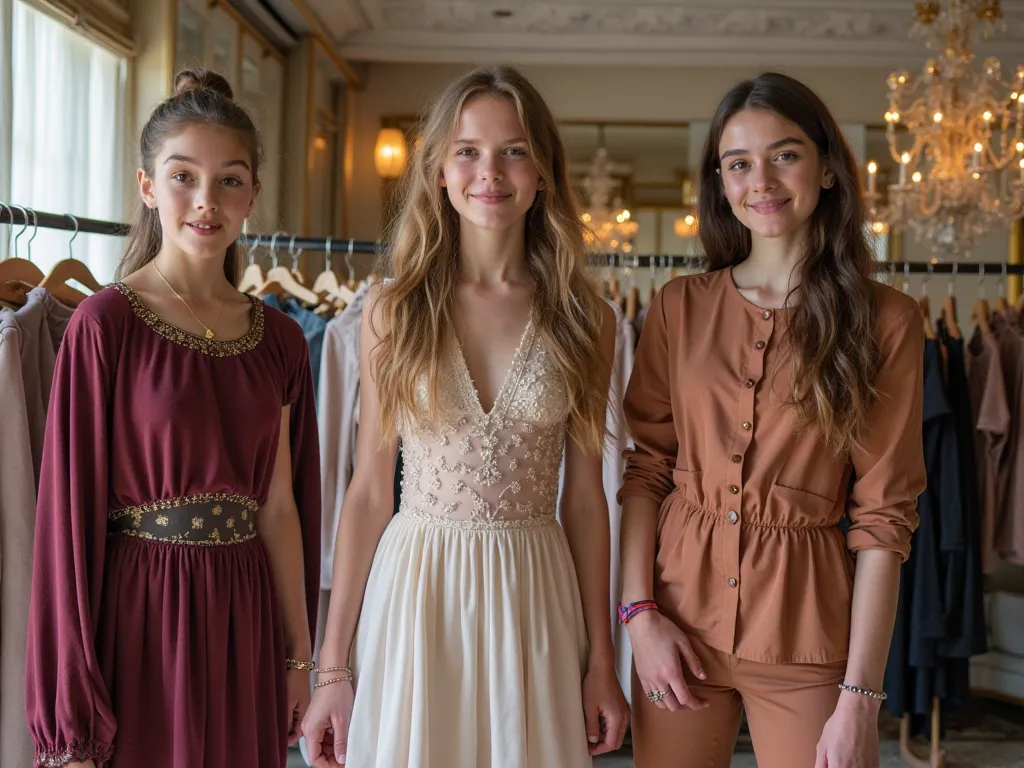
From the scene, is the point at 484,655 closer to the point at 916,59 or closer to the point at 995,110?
the point at 995,110

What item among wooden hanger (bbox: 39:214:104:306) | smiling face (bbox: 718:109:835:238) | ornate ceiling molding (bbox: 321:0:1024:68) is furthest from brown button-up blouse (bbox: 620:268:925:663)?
ornate ceiling molding (bbox: 321:0:1024:68)

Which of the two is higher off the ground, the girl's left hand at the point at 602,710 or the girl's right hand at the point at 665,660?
Answer: the girl's right hand at the point at 665,660

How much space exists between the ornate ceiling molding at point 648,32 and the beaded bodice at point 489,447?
535 centimetres

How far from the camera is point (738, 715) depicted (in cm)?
156

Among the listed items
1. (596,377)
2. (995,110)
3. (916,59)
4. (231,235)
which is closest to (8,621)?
(231,235)

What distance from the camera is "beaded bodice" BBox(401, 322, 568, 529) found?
156 cm

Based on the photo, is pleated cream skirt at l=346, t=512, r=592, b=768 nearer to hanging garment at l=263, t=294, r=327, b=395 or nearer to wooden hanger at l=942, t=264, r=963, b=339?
hanging garment at l=263, t=294, r=327, b=395

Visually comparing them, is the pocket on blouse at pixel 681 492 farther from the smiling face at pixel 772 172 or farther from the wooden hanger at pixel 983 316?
the wooden hanger at pixel 983 316

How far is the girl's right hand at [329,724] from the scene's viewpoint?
58.6 inches

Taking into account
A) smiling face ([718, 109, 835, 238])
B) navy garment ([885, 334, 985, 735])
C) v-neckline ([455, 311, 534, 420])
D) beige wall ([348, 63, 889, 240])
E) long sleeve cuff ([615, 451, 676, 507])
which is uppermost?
beige wall ([348, 63, 889, 240])

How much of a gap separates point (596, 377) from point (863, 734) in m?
0.66

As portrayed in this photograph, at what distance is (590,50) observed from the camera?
7.06 m

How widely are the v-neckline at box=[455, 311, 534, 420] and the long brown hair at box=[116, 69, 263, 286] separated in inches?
16.0

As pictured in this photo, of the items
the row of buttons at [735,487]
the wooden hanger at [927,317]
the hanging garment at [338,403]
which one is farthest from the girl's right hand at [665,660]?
the wooden hanger at [927,317]
